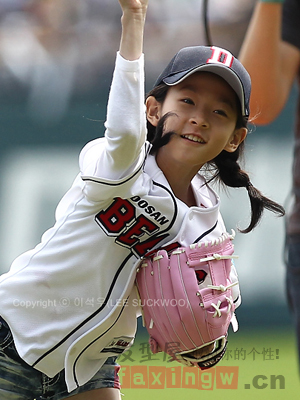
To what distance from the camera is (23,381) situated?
4.69 ft

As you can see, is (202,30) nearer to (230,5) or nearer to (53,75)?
(230,5)

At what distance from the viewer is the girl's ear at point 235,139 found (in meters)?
1.48

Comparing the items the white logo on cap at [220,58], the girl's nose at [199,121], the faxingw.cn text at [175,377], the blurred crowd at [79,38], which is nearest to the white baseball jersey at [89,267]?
the girl's nose at [199,121]

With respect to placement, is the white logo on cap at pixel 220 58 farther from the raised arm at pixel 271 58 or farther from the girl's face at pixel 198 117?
the raised arm at pixel 271 58

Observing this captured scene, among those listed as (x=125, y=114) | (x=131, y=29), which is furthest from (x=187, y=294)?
(x=131, y=29)

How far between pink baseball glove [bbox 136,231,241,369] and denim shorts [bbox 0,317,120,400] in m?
0.25

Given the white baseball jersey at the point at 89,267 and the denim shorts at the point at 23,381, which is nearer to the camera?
the white baseball jersey at the point at 89,267

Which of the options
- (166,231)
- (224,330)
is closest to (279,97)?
(166,231)

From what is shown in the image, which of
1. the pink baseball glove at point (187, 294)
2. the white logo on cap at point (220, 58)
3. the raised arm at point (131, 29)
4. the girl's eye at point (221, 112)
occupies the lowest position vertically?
the pink baseball glove at point (187, 294)

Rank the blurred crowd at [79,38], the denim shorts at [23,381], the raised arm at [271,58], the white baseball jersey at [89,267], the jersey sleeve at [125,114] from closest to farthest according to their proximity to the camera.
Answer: the raised arm at [271,58] → the jersey sleeve at [125,114] → the white baseball jersey at [89,267] → the denim shorts at [23,381] → the blurred crowd at [79,38]

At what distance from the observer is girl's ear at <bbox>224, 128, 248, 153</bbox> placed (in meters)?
1.48

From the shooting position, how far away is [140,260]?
54.4 inches

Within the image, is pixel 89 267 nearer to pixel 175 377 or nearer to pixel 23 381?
pixel 23 381

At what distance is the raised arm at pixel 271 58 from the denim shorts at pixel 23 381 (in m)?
0.82
